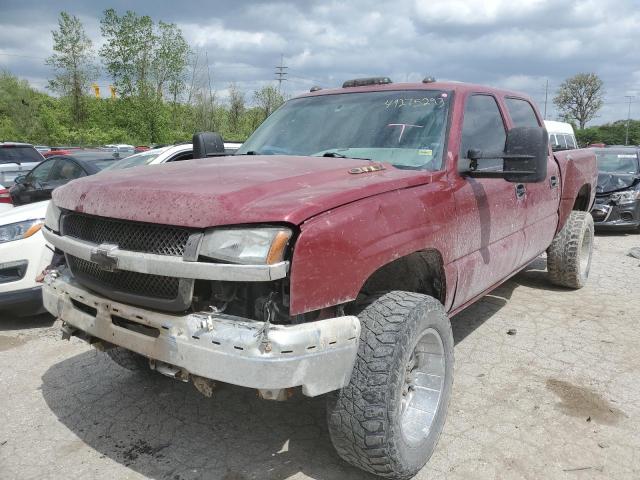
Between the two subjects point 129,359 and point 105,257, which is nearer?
point 105,257

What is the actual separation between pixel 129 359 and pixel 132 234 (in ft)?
5.18

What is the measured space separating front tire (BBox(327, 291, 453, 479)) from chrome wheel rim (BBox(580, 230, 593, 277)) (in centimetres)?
394

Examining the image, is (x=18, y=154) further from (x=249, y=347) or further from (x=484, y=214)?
(x=249, y=347)

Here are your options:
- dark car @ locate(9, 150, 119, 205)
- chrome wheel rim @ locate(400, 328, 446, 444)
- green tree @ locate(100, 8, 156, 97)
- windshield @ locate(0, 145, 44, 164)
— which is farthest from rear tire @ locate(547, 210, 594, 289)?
green tree @ locate(100, 8, 156, 97)

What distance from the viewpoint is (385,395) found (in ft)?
7.49

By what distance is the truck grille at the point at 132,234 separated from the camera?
2.19 meters

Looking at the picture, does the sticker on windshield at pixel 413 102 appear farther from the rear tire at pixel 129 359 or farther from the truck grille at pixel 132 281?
the rear tire at pixel 129 359

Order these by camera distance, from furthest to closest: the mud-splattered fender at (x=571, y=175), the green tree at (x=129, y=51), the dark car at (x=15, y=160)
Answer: the green tree at (x=129, y=51) → the dark car at (x=15, y=160) → the mud-splattered fender at (x=571, y=175)

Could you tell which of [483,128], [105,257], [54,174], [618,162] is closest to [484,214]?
[483,128]

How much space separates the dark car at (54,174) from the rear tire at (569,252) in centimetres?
545

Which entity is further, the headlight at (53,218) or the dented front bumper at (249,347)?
the headlight at (53,218)

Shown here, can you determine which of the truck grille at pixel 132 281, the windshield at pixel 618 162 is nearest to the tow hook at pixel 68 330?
the truck grille at pixel 132 281

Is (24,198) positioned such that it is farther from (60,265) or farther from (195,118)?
(195,118)

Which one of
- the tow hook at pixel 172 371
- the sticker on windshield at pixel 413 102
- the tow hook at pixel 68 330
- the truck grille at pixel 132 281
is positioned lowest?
the tow hook at pixel 68 330
